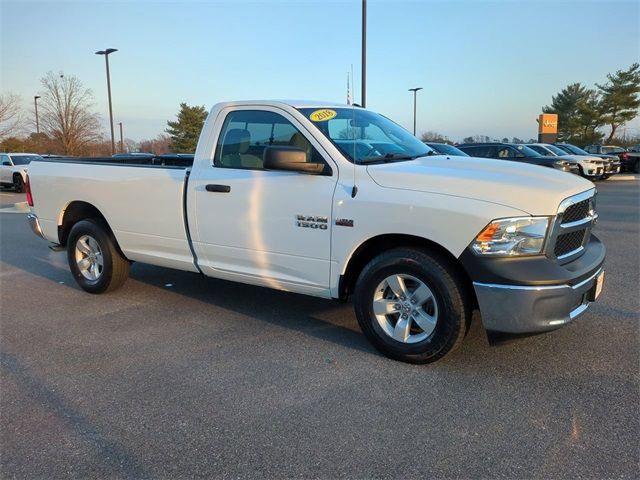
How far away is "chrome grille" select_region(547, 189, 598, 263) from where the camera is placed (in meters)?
3.31

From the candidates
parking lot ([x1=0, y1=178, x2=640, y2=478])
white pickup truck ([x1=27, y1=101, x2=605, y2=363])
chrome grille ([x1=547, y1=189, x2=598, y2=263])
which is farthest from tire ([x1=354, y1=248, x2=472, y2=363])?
chrome grille ([x1=547, y1=189, x2=598, y2=263])

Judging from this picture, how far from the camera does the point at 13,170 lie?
2200 centimetres

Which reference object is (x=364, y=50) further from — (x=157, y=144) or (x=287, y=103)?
(x=157, y=144)

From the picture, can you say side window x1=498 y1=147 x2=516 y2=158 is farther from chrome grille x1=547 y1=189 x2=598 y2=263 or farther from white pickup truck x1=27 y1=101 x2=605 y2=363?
chrome grille x1=547 y1=189 x2=598 y2=263

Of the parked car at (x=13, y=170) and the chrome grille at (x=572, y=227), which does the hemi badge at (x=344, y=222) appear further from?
the parked car at (x=13, y=170)

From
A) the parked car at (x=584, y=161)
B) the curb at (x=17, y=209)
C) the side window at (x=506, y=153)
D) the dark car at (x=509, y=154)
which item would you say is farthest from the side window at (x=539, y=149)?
the curb at (x=17, y=209)

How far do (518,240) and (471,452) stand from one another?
133cm

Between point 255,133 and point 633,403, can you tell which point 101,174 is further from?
point 633,403

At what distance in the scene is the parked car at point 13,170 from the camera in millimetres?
22016

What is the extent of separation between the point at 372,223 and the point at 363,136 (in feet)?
3.44

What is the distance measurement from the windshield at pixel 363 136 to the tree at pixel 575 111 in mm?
51639

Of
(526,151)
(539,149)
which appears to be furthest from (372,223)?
(539,149)

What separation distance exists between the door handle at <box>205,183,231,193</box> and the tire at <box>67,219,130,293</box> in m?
1.71

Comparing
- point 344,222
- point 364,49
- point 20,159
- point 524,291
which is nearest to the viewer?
point 524,291
